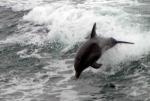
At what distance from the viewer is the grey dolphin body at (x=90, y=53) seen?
11273 mm

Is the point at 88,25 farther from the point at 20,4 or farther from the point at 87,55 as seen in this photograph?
the point at 20,4

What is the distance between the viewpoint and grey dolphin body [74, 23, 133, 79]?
1127cm

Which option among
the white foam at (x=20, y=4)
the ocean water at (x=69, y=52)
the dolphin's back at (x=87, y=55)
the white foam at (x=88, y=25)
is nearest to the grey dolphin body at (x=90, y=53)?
the dolphin's back at (x=87, y=55)

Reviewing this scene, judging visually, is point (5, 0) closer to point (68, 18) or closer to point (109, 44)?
point (68, 18)

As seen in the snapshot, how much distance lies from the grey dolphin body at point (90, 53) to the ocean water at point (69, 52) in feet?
2.06

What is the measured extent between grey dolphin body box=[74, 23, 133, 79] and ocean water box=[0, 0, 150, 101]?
2.06ft

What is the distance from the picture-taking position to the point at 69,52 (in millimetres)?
14484

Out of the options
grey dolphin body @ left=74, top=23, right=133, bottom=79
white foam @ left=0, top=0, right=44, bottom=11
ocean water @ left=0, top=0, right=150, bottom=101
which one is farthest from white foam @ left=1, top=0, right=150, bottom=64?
white foam @ left=0, top=0, right=44, bottom=11

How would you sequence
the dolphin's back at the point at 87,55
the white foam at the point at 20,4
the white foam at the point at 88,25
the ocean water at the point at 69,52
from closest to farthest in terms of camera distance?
the dolphin's back at the point at 87,55, the ocean water at the point at 69,52, the white foam at the point at 88,25, the white foam at the point at 20,4

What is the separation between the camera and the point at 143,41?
550 inches

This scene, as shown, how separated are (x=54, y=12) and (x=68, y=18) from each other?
1581mm

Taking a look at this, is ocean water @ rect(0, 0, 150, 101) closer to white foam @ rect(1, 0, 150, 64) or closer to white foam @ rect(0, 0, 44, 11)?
white foam @ rect(1, 0, 150, 64)

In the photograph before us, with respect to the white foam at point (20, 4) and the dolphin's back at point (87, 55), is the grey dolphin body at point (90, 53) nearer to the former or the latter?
the dolphin's back at point (87, 55)

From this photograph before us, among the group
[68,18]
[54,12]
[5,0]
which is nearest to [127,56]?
[68,18]
